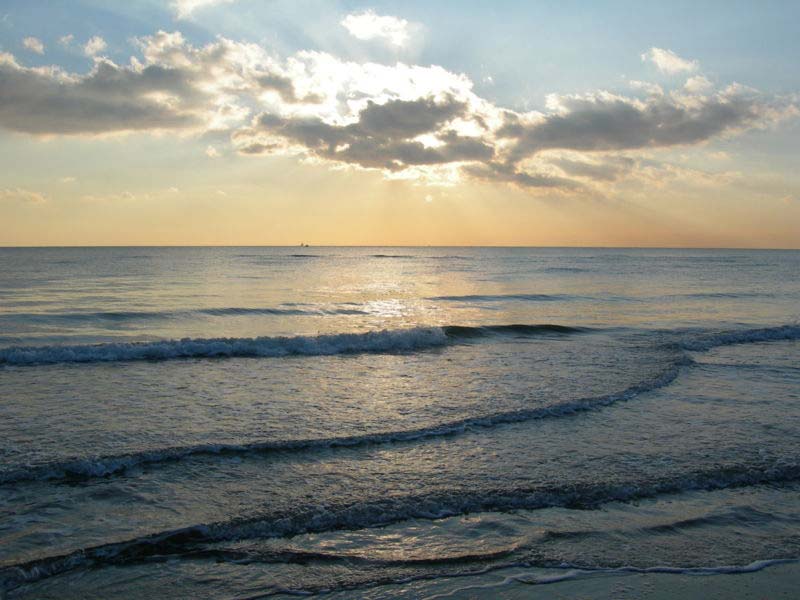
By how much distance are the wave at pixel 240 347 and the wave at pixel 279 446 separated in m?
9.09

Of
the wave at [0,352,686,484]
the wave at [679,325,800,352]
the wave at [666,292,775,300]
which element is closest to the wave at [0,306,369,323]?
the wave at [679,325,800,352]

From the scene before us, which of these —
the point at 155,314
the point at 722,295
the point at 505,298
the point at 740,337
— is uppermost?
the point at 722,295

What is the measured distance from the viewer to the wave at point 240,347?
16.9 m

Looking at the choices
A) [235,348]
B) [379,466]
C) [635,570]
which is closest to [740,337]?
[235,348]

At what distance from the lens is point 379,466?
8.38 metres

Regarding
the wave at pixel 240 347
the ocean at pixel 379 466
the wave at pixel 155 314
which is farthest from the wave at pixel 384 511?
the wave at pixel 155 314

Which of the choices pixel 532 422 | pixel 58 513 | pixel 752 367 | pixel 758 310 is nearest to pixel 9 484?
pixel 58 513

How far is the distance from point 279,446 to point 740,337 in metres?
19.9

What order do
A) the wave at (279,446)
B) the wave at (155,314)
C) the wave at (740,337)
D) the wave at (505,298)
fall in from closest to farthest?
the wave at (279,446)
the wave at (740,337)
the wave at (155,314)
the wave at (505,298)

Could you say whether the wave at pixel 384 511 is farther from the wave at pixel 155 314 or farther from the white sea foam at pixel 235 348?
the wave at pixel 155 314

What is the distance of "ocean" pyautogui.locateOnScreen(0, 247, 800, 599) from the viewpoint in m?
5.78

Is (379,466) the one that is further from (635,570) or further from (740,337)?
(740,337)

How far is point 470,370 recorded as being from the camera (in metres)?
16.1

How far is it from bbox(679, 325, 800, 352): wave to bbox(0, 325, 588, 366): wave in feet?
25.8
